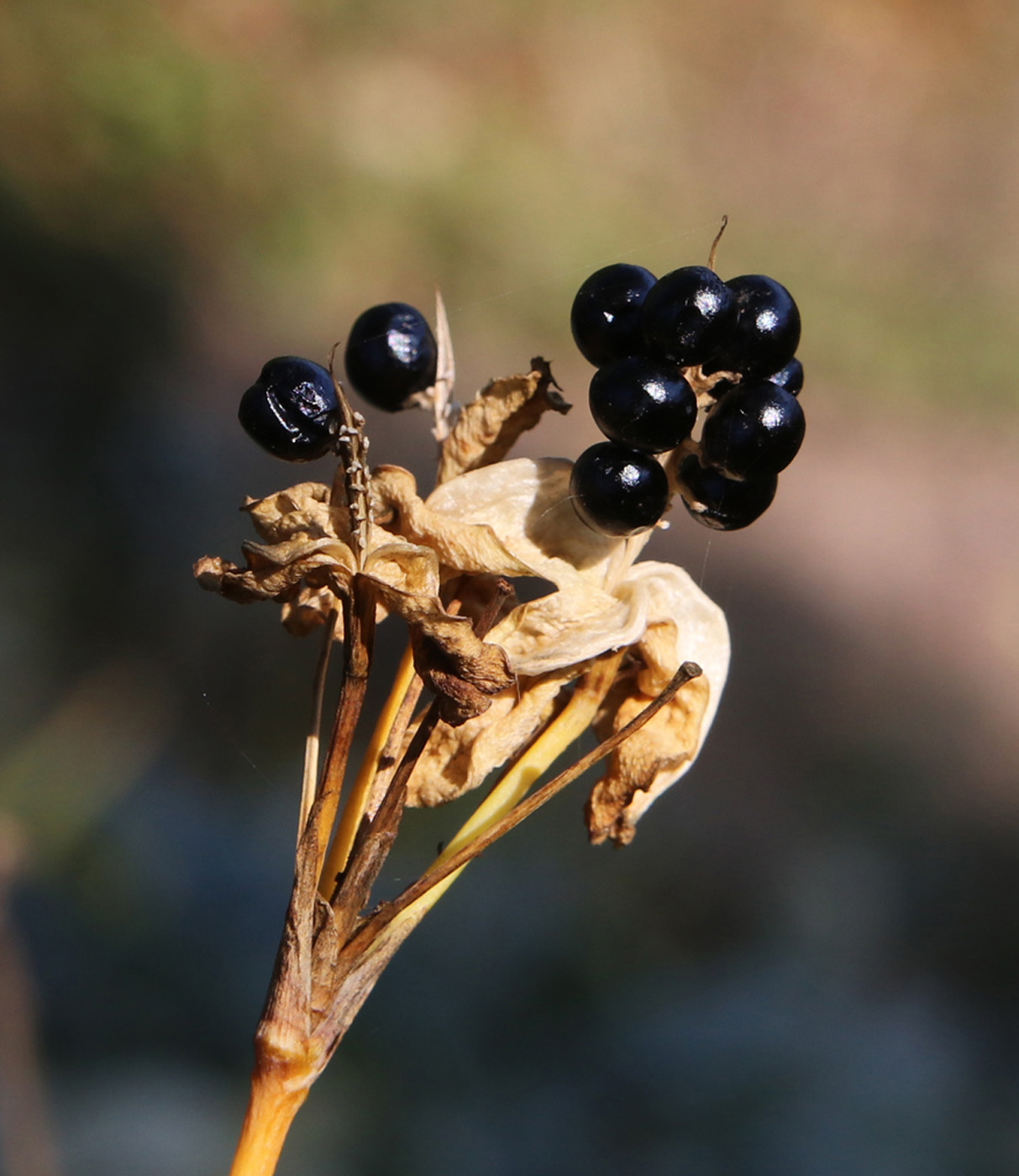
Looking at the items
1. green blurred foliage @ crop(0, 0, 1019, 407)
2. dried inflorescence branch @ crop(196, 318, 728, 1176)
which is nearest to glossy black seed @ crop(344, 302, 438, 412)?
dried inflorescence branch @ crop(196, 318, 728, 1176)

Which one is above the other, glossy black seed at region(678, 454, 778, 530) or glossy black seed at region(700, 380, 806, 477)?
glossy black seed at region(700, 380, 806, 477)

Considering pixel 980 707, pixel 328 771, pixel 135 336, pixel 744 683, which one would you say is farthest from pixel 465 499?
pixel 135 336

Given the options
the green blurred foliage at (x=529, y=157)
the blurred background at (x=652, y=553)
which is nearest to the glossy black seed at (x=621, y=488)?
the blurred background at (x=652, y=553)

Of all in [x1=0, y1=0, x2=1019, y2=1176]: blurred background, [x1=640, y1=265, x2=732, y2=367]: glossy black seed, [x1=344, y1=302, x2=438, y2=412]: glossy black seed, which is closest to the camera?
Answer: [x1=640, y1=265, x2=732, y2=367]: glossy black seed

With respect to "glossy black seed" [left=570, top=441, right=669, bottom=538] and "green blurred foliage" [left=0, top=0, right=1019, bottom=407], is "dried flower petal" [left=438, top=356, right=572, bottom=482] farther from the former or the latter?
"green blurred foliage" [left=0, top=0, right=1019, bottom=407]

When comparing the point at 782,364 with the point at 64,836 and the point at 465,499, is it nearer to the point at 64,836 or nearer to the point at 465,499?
the point at 465,499

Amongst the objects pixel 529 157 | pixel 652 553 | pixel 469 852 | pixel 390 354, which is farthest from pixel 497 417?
pixel 529 157
